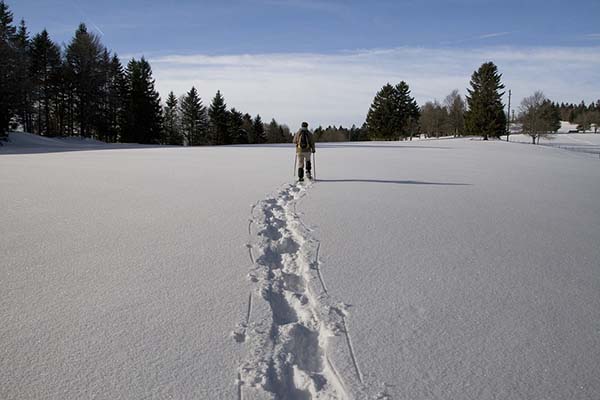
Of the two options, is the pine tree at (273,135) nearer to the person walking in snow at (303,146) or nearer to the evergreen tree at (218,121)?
the evergreen tree at (218,121)

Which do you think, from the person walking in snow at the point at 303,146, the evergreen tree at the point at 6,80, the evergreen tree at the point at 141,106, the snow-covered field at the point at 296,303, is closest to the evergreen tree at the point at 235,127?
the evergreen tree at the point at 141,106

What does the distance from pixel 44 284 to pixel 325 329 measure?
8.62ft

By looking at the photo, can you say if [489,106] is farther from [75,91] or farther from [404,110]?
[75,91]

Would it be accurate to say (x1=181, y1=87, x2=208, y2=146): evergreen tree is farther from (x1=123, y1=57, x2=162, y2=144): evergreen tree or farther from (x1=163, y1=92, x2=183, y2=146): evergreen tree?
(x1=123, y1=57, x2=162, y2=144): evergreen tree

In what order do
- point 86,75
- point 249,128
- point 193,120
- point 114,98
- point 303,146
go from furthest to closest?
point 249,128 → point 193,120 → point 114,98 → point 86,75 → point 303,146

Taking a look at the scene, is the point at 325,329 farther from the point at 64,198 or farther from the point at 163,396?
the point at 64,198

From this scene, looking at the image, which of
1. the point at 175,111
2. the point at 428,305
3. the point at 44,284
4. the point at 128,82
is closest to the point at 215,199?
the point at 44,284

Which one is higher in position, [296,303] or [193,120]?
[193,120]

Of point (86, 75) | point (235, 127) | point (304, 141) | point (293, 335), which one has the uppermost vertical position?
point (86, 75)

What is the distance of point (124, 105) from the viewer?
43.8m

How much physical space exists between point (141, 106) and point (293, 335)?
4898 centimetres

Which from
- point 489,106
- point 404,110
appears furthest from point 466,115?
point 404,110

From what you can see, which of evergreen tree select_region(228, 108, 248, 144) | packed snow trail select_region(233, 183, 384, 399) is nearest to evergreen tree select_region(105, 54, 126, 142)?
evergreen tree select_region(228, 108, 248, 144)

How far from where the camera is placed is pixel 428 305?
10.1 feet
